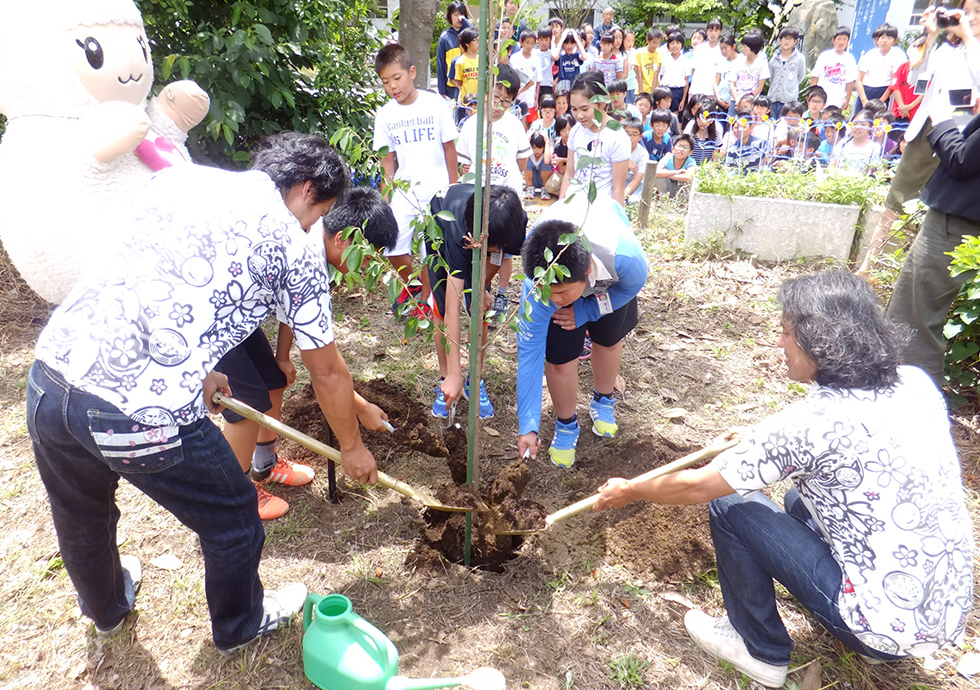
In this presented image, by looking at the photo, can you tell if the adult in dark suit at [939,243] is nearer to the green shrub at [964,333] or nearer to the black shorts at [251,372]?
the green shrub at [964,333]

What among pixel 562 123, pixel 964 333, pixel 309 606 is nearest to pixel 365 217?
pixel 309 606

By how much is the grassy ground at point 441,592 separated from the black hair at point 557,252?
3.56ft

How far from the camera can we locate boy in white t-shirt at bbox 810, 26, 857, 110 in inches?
316

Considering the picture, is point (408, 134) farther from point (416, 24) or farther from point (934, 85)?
point (934, 85)

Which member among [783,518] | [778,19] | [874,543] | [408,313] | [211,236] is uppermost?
[778,19]

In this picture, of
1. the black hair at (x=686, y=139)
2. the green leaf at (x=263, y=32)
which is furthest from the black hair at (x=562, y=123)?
the green leaf at (x=263, y=32)

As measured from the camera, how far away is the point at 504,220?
2754mm

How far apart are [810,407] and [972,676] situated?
1266 millimetres

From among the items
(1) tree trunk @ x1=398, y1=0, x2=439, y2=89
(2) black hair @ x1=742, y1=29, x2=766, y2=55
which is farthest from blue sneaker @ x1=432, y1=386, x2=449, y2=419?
(2) black hair @ x1=742, y1=29, x2=766, y2=55

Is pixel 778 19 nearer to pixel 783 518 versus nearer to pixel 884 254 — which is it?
pixel 884 254

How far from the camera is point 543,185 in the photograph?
25.2 ft

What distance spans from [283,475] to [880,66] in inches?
336

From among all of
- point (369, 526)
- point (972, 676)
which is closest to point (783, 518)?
point (972, 676)

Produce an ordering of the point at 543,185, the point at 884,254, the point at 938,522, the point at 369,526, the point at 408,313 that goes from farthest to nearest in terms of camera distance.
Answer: the point at 543,185, the point at 884,254, the point at 369,526, the point at 408,313, the point at 938,522
